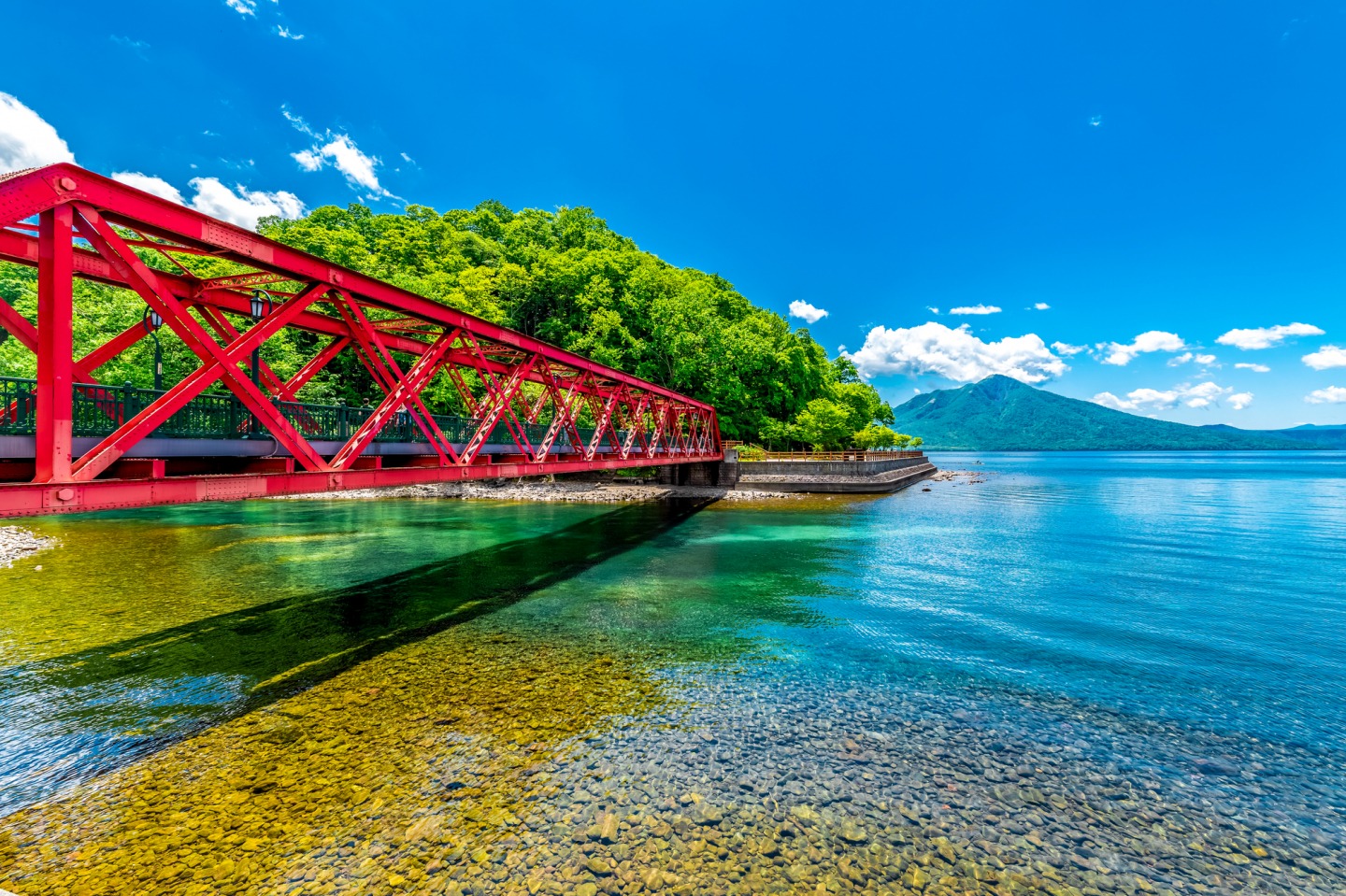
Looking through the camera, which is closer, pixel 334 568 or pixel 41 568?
pixel 41 568

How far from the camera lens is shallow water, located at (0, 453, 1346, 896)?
239 inches

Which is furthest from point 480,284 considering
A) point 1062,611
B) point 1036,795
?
point 1036,795

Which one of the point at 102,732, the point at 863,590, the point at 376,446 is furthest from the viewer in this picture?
the point at 863,590

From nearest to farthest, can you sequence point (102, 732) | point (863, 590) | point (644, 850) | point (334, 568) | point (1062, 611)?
1. point (644, 850)
2. point (102, 732)
3. point (1062, 611)
4. point (863, 590)
5. point (334, 568)

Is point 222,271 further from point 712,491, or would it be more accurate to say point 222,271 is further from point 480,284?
A: point 712,491

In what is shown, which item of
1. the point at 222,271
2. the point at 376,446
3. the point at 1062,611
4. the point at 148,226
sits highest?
the point at 222,271

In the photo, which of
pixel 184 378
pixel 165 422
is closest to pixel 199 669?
pixel 165 422

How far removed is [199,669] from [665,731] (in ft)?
32.8

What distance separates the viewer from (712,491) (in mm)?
48781

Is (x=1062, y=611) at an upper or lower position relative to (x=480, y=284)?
lower

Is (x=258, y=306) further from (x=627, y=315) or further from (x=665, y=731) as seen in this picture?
(x=627, y=315)

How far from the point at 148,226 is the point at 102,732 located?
8153 millimetres

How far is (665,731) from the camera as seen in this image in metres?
8.93

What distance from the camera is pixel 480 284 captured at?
5941cm
